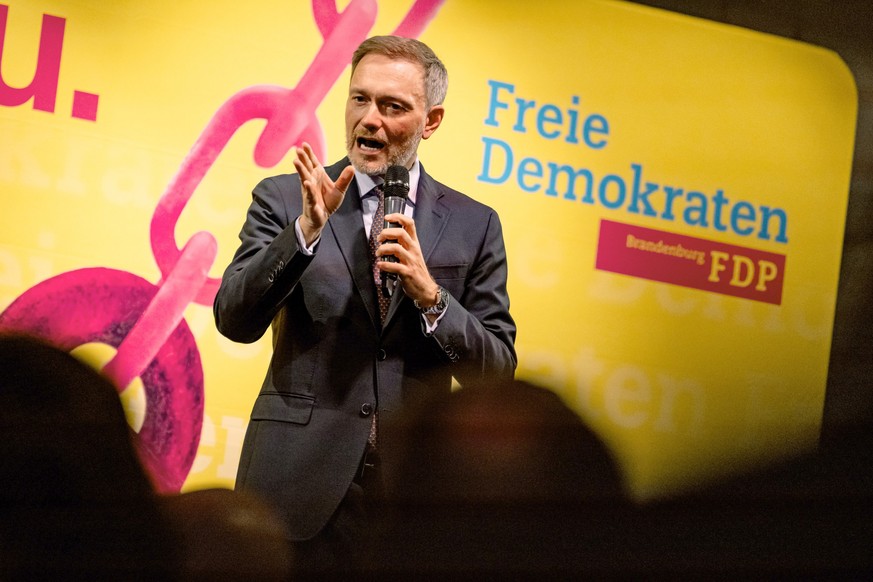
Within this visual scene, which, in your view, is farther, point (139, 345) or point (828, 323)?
point (828, 323)

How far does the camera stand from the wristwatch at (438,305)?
170cm

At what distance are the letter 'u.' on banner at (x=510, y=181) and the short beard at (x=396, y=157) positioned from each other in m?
0.90

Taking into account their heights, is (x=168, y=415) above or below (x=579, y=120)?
below

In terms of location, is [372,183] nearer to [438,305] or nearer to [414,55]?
[414,55]

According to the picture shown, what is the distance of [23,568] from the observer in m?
0.70

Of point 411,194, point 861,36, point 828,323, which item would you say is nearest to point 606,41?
point 861,36

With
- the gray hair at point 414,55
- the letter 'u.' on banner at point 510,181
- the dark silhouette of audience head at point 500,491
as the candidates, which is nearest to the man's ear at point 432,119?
the gray hair at point 414,55

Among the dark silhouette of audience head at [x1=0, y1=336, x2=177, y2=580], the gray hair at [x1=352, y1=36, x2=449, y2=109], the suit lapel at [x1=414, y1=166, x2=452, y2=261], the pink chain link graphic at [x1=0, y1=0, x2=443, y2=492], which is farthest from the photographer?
the pink chain link graphic at [x1=0, y1=0, x2=443, y2=492]

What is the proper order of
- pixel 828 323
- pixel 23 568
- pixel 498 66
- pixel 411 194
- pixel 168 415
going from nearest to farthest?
1. pixel 23 568
2. pixel 411 194
3. pixel 168 415
4. pixel 498 66
5. pixel 828 323

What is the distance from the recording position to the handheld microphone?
5.88 ft

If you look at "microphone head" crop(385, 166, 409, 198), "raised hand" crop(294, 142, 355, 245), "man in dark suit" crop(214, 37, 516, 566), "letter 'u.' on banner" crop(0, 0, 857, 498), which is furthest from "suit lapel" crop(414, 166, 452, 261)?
"letter 'u.' on banner" crop(0, 0, 857, 498)

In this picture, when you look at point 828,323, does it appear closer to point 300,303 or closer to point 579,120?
point 579,120

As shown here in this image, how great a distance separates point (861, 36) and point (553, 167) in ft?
3.97

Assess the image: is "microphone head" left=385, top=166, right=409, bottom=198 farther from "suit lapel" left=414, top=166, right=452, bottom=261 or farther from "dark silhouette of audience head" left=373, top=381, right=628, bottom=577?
"dark silhouette of audience head" left=373, top=381, right=628, bottom=577
